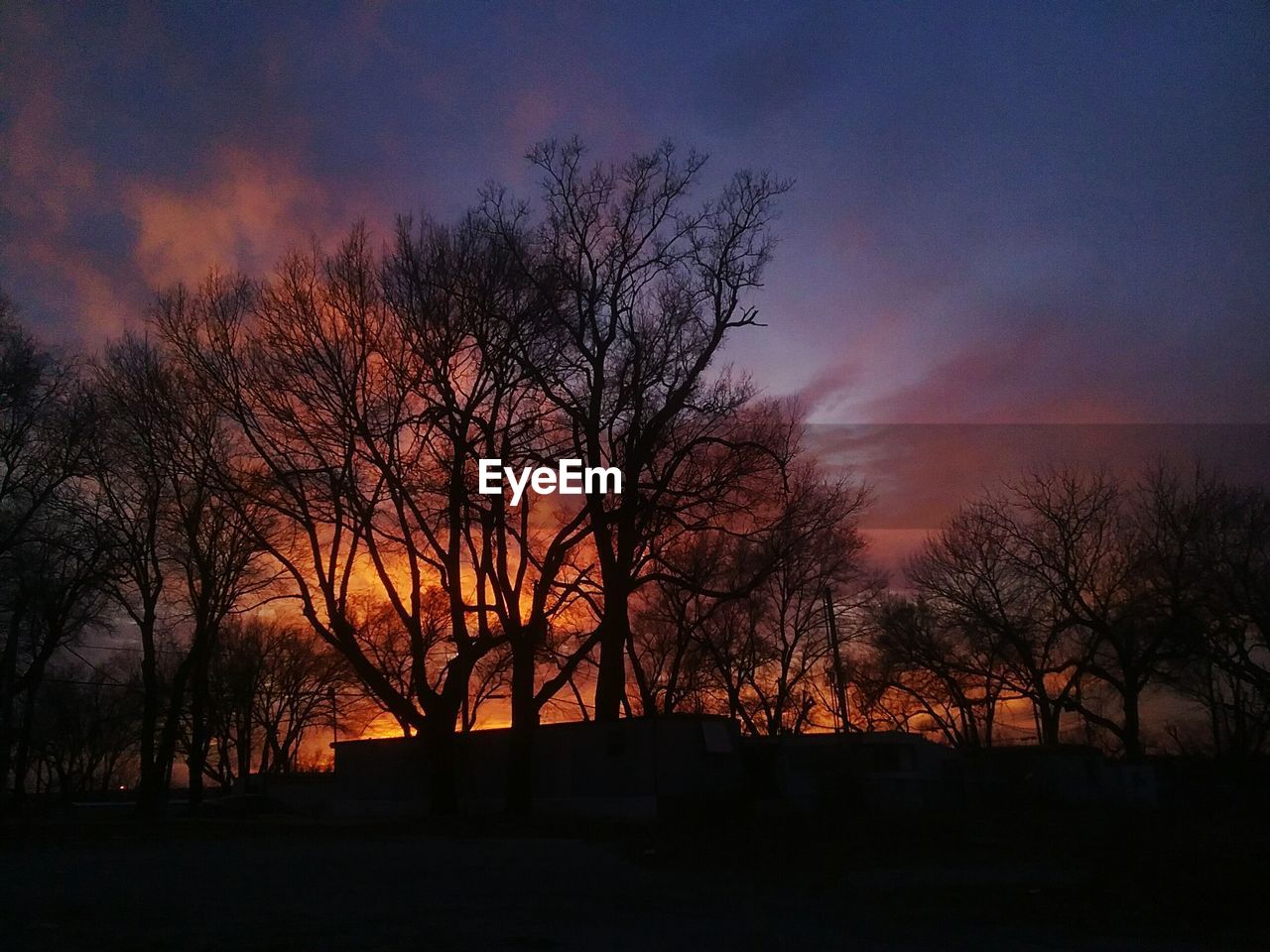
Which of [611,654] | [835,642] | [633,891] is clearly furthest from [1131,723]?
[633,891]

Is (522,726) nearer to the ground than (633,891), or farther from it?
farther from it

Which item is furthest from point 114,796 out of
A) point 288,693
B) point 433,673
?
point 433,673

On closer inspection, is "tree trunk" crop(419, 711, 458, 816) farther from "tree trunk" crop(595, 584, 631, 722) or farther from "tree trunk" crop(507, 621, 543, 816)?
"tree trunk" crop(595, 584, 631, 722)

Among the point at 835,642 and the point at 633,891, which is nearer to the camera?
the point at 633,891

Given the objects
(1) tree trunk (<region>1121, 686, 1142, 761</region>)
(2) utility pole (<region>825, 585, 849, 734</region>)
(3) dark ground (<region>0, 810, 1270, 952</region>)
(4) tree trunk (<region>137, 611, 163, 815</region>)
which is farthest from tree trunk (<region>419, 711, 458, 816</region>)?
(1) tree trunk (<region>1121, 686, 1142, 761</region>)

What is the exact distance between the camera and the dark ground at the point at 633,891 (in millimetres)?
9406

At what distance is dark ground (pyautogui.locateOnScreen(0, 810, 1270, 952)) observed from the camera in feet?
30.9

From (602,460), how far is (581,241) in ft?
19.8

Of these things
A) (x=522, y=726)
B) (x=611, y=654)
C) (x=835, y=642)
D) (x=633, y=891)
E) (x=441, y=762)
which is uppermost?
(x=835, y=642)

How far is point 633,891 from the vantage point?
13.5m

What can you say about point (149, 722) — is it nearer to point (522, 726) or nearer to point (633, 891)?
point (522, 726)

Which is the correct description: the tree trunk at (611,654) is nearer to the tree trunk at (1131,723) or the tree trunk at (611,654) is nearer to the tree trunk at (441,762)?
the tree trunk at (441,762)

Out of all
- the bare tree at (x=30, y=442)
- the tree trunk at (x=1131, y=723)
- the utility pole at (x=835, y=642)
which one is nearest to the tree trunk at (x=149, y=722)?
the bare tree at (x=30, y=442)

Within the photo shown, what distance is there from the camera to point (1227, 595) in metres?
40.0
